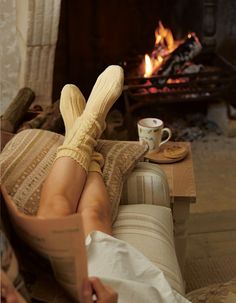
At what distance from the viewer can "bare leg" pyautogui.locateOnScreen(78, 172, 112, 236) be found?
3.69 feet

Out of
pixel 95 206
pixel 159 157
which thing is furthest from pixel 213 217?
pixel 95 206

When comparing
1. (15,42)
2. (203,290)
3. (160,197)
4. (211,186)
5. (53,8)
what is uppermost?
(53,8)

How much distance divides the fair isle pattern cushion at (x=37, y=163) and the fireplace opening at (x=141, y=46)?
1.07m

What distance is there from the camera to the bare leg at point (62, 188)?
3.66 ft

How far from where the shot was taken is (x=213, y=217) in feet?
6.61

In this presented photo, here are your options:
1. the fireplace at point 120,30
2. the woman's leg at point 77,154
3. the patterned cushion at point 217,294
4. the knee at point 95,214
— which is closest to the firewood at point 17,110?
the fireplace at point 120,30

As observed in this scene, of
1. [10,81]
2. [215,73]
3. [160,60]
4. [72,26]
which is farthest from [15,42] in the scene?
[215,73]

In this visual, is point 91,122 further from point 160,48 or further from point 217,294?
point 160,48

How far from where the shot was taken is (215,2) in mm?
2555

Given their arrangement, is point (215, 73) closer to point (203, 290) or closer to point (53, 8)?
point (53, 8)

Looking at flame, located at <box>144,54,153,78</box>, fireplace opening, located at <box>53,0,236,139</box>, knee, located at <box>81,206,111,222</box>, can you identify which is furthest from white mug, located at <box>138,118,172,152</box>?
flame, located at <box>144,54,153,78</box>

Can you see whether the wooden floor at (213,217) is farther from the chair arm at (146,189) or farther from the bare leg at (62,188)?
the bare leg at (62,188)

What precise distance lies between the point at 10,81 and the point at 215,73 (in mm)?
983

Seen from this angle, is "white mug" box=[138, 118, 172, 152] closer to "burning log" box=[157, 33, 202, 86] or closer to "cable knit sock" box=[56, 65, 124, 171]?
"cable knit sock" box=[56, 65, 124, 171]
